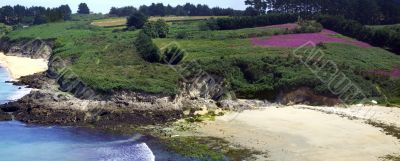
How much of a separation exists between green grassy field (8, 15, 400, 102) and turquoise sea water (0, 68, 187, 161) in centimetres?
900

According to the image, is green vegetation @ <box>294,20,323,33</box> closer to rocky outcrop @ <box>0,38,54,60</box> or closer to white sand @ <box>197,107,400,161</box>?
white sand @ <box>197,107,400,161</box>

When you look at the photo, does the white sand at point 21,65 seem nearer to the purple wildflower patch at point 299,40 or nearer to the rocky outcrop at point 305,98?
the purple wildflower patch at point 299,40

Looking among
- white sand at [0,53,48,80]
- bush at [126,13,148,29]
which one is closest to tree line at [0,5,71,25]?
white sand at [0,53,48,80]

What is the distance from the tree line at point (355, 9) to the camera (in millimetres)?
100875

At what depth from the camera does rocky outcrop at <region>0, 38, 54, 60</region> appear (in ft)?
326

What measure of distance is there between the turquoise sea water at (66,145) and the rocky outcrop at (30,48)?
56.4 meters

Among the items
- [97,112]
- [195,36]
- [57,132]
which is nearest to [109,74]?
[97,112]

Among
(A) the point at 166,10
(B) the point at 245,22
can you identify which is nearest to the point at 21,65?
(B) the point at 245,22

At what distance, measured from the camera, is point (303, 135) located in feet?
131

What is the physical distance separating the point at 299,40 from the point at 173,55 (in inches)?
756

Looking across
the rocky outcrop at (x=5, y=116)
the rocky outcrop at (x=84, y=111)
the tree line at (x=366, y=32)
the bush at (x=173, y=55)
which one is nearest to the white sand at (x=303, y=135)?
the rocky outcrop at (x=84, y=111)

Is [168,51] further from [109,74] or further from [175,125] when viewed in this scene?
[175,125]

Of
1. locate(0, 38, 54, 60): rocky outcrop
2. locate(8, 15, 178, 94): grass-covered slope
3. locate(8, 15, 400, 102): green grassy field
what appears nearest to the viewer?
locate(8, 15, 178, 94): grass-covered slope

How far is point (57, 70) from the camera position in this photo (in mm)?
66125
